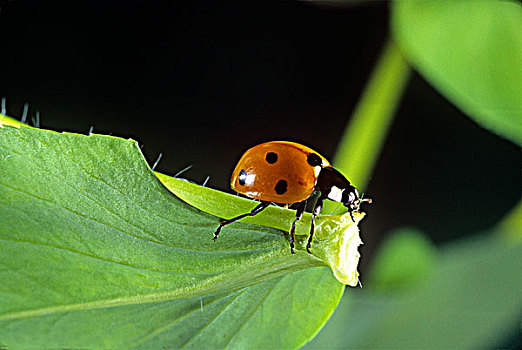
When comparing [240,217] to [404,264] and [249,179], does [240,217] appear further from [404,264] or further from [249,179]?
[404,264]

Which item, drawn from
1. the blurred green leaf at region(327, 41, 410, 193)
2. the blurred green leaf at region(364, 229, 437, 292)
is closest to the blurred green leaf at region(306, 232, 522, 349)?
the blurred green leaf at region(364, 229, 437, 292)

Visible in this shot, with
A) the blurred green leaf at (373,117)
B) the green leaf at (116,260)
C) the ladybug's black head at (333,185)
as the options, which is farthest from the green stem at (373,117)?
the green leaf at (116,260)

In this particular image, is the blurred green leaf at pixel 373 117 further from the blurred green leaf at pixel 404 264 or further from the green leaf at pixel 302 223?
the green leaf at pixel 302 223

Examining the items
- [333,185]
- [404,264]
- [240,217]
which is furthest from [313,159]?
[404,264]

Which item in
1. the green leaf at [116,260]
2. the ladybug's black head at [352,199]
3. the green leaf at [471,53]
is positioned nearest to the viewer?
the green leaf at [116,260]

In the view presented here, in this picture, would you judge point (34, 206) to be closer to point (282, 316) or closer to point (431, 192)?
point (282, 316)

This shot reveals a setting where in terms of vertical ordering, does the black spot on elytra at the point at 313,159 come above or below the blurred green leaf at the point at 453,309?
above
